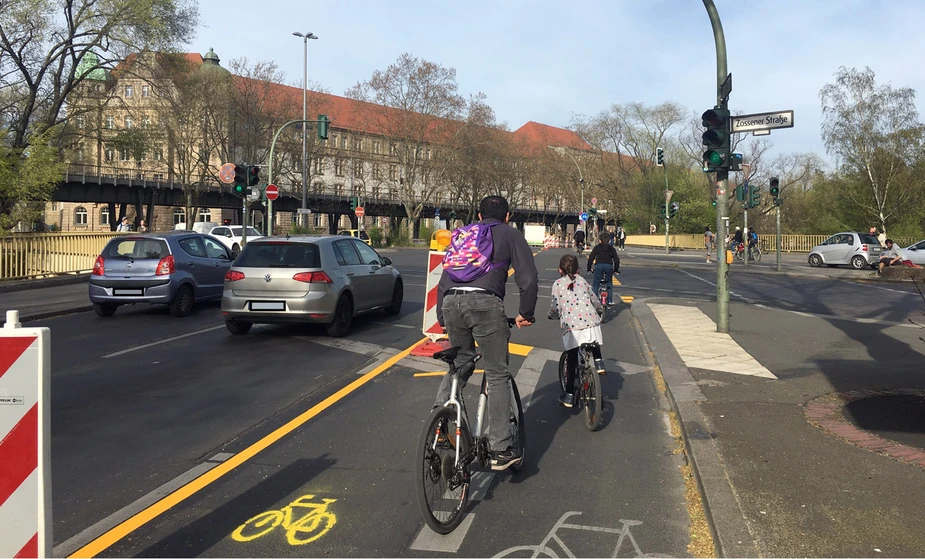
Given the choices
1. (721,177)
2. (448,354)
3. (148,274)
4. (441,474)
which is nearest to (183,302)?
(148,274)

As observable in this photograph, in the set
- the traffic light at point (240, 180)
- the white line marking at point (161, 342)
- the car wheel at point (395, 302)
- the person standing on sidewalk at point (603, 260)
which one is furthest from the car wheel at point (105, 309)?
the person standing on sidewalk at point (603, 260)

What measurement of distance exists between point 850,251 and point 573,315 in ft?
104

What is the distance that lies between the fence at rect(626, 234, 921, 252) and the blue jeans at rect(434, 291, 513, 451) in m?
50.3

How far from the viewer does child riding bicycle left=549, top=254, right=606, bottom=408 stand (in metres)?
6.85

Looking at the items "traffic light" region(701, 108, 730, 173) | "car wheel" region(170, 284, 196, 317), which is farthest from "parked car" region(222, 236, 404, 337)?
"traffic light" region(701, 108, 730, 173)

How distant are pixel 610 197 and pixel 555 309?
272ft

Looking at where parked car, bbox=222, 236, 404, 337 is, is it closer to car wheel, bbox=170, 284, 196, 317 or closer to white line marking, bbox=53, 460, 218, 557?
car wheel, bbox=170, 284, 196, 317

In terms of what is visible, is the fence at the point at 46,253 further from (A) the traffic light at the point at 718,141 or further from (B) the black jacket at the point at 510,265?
(B) the black jacket at the point at 510,265

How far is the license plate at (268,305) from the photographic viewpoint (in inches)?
446

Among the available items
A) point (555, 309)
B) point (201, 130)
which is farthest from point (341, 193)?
point (555, 309)

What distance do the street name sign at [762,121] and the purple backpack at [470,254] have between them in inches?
345

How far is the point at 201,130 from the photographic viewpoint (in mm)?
61625

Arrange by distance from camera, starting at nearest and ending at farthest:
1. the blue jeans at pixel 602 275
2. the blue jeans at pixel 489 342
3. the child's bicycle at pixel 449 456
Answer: the child's bicycle at pixel 449 456, the blue jeans at pixel 489 342, the blue jeans at pixel 602 275

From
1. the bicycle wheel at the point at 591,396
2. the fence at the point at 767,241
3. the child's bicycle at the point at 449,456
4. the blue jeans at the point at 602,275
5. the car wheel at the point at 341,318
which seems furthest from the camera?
the fence at the point at 767,241
